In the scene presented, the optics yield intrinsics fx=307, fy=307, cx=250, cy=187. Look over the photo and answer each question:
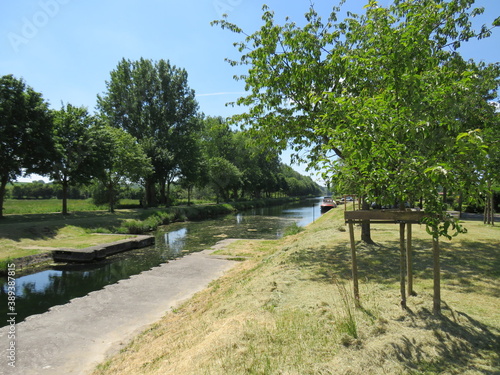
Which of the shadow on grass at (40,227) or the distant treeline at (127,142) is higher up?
the distant treeline at (127,142)

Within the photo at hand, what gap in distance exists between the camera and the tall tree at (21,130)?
73.4ft

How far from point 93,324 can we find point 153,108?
42.3 m

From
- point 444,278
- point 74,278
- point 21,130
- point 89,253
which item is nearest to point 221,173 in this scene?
point 21,130

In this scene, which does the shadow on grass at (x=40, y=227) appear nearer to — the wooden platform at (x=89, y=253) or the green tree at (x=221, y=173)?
the wooden platform at (x=89, y=253)

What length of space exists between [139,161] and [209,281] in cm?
2968

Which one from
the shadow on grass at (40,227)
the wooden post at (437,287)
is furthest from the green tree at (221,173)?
the wooden post at (437,287)

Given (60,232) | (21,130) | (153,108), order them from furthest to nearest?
1. (153,108)
2. (21,130)
3. (60,232)

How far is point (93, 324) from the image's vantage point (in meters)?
7.38

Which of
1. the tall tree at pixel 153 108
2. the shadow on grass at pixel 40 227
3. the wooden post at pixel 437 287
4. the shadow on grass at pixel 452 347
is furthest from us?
the tall tree at pixel 153 108

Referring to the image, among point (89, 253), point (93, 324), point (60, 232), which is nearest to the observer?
point (93, 324)

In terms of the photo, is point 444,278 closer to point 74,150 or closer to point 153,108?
point 74,150

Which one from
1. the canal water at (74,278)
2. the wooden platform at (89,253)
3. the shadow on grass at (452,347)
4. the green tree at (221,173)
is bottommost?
the canal water at (74,278)

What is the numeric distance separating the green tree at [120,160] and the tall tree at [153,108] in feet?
14.1

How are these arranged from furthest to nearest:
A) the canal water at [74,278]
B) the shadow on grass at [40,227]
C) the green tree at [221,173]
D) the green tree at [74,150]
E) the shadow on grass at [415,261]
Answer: the green tree at [221,173], the green tree at [74,150], the shadow on grass at [40,227], the canal water at [74,278], the shadow on grass at [415,261]
